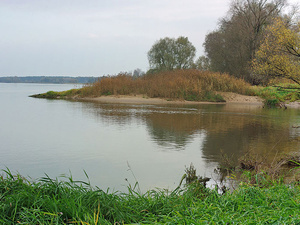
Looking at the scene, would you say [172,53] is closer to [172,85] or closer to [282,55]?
[172,85]

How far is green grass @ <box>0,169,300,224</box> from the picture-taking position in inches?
123

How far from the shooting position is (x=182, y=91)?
27500mm

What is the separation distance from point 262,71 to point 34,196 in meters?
11.8

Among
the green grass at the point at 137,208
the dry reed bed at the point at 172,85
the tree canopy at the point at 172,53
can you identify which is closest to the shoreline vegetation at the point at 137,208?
the green grass at the point at 137,208

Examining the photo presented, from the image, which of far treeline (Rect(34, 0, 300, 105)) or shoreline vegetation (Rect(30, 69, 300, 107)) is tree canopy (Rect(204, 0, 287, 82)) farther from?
shoreline vegetation (Rect(30, 69, 300, 107))

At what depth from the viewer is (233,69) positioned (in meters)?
41.6

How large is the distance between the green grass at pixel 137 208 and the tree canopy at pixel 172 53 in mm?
52824

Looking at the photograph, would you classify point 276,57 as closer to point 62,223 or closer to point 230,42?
point 62,223

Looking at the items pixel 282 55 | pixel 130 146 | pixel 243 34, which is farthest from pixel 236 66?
pixel 130 146

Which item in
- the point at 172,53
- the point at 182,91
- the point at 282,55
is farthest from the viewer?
the point at 172,53

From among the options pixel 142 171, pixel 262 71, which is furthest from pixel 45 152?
→ pixel 262 71

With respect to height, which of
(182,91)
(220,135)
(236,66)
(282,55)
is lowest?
(220,135)

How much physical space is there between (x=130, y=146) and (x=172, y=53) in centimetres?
4916

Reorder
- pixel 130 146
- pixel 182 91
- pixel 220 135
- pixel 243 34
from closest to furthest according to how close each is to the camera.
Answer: pixel 130 146 → pixel 220 135 → pixel 182 91 → pixel 243 34
